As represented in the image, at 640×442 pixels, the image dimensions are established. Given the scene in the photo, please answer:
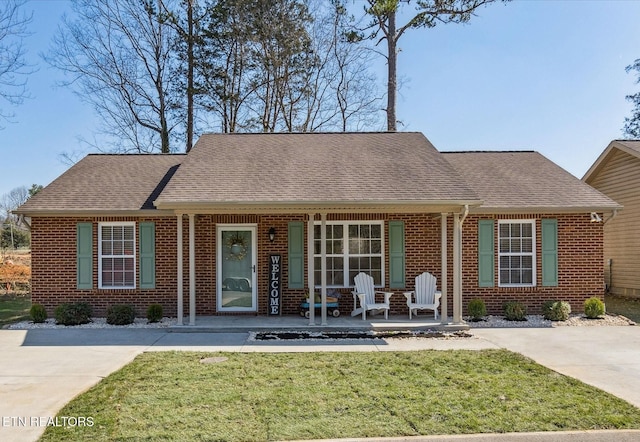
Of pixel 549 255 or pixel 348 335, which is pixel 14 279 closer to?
pixel 348 335

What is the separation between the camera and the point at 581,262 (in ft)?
35.7

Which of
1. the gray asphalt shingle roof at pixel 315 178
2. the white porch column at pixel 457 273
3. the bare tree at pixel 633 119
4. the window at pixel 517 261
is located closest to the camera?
the gray asphalt shingle roof at pixel 315 178

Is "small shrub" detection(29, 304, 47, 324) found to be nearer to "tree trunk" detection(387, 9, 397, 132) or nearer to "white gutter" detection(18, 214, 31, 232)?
"white gutter" detection(18, 214, 31, 232)

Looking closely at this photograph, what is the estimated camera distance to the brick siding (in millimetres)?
10609

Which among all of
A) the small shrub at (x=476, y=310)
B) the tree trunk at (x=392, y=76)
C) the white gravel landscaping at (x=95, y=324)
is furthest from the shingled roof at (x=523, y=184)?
the white gravel landscaping at (x=95, y=324)

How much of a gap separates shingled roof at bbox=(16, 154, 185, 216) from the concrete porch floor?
9.81ft

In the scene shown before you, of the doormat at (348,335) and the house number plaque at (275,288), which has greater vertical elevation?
the house number plaque at (275,288)

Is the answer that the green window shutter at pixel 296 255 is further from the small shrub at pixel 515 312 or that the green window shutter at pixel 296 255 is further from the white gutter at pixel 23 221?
the white gutter at pixel 23 221

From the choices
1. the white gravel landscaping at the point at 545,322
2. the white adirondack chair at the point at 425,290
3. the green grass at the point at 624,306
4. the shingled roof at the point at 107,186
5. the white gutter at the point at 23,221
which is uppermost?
the shingled roof at the point at 107,186

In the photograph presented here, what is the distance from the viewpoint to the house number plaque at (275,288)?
10.6 meters

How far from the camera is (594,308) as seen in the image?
10.2 meters

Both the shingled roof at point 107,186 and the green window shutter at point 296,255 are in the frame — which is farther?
the green window shutter at point 296,255

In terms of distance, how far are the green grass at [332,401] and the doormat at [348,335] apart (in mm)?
1800

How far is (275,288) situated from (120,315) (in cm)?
334
